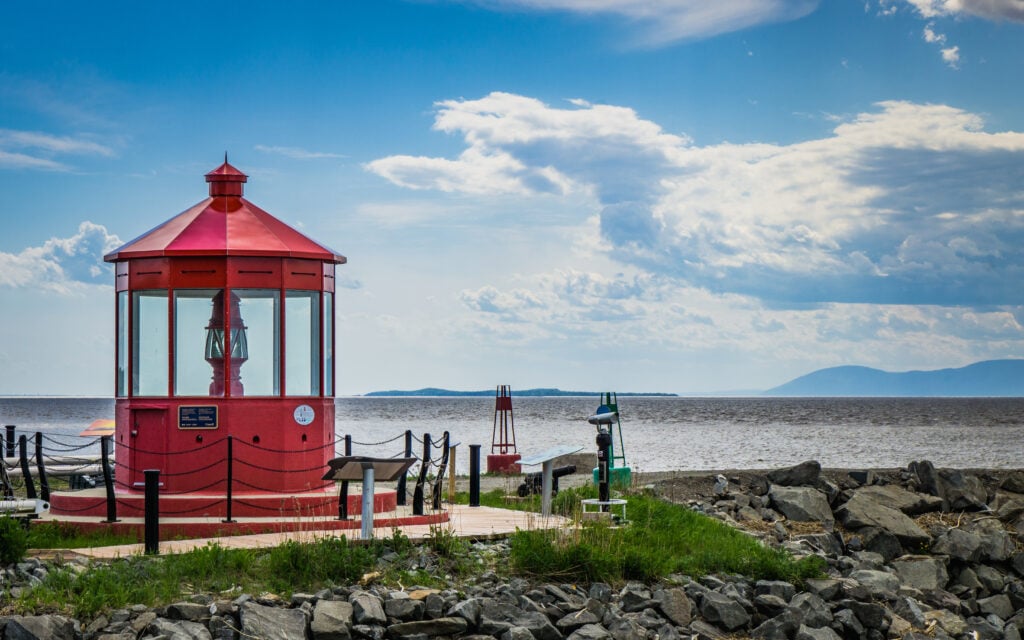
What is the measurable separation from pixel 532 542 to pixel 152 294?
7169 millimetres

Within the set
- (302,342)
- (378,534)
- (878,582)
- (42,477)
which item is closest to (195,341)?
(302,342)

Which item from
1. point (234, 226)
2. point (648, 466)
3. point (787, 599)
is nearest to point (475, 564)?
point (787, 599)

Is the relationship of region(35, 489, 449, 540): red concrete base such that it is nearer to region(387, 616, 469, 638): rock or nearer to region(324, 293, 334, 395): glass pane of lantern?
region(324, 293, 334, 395): glass pane of lantern

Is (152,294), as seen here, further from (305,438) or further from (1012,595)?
(1012,595)

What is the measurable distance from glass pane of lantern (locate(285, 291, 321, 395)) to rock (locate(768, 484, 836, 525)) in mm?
8148

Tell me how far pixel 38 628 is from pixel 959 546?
545 inches

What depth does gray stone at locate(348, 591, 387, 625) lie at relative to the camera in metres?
11.9

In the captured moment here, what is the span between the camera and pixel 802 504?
20.0 meters

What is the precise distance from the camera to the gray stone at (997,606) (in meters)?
17.7

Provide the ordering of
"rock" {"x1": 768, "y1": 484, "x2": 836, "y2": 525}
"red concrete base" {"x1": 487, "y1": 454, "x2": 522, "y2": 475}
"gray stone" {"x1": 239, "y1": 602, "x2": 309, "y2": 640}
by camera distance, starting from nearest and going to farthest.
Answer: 1. "gray stone" {"x1": 239, "y1": 602, "x2": 309, "y2": 640}
2. "rock" {"x1": 768, "y1": 484, "x2": 836, "y2": 525}
3. "red concrete base" {"x1": 487, "y1": 454, "x2": 522, "y2": 475}

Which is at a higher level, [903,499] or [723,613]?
[903,499]

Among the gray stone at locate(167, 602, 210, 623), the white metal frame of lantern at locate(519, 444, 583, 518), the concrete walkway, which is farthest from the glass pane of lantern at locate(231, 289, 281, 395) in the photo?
the gray stone at locate(167, 602, 210, 623)

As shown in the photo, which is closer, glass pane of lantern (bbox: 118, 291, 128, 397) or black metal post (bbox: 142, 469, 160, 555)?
black metal post (bbox: 142, 469, 160, 555)

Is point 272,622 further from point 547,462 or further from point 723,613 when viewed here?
point 547,462
